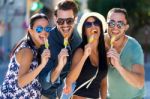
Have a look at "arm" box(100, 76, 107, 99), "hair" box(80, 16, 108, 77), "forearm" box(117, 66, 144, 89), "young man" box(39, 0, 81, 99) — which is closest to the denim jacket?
"young man" box(39, 0, 81, 99)

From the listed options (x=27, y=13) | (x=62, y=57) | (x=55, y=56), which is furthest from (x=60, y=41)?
(x=27, y=13)

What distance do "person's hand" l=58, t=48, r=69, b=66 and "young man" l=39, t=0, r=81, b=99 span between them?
4 cm

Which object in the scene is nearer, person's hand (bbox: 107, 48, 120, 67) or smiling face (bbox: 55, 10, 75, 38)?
person's hand (bbox: 107, 48, 120, 67)

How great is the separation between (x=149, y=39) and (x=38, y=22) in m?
30.6

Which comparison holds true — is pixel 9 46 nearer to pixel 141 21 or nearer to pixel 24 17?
pixel 24 17

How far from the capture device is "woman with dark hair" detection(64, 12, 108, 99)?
4.56 m

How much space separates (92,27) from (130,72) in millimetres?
478

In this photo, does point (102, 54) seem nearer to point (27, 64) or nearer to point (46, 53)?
point (46, 53)

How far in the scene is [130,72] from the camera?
14.7ft

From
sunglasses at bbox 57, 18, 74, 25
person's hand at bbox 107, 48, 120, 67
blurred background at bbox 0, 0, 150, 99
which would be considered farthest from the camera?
blurred background at bbox 0, 0, 150, 99

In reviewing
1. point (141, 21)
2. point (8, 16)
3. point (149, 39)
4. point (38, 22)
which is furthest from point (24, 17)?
point (38, 22)

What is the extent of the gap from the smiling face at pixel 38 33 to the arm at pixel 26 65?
115mm

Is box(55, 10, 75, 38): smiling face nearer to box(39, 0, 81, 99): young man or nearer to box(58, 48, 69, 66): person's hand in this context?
box(39, 0, 81, 99): young man

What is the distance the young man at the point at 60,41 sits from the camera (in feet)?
15.0
